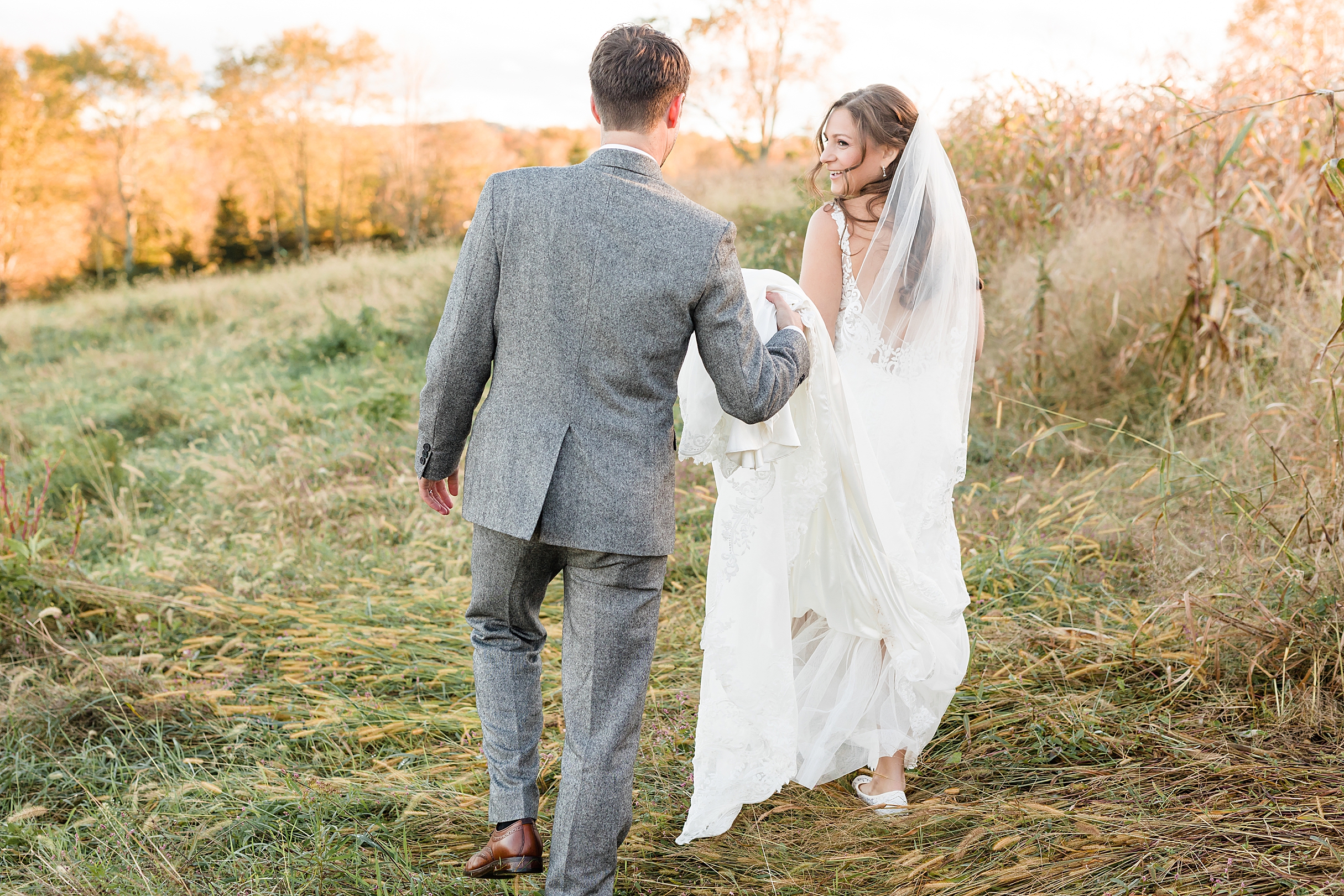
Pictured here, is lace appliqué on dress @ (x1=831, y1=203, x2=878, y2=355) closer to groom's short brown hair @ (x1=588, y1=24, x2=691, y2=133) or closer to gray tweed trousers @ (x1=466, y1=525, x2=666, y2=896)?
groom's short brown hair @ (x1=588, y1=24, x2=691, y2=133)

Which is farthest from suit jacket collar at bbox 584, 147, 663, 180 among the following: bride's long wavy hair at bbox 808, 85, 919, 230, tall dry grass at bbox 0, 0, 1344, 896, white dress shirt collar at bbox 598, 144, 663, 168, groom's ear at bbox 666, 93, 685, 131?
tall dry grass at bbox 0, 0, 1344, 896

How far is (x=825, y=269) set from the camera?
8.45 feet

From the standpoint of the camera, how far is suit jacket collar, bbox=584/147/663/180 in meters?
1.91

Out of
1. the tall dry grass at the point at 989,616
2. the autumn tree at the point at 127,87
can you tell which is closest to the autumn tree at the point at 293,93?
the autumn tree at the point at 127,87

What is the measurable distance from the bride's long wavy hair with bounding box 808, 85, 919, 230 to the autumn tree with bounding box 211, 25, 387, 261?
27055mm

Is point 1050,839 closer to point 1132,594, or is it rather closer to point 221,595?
point 1132,594

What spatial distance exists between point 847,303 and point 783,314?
1.38 ft

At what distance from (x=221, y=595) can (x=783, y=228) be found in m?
6.29

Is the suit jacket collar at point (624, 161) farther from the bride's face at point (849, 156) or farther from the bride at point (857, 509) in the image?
the bride's face at point (849, 156)

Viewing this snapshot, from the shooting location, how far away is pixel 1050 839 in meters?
2.31

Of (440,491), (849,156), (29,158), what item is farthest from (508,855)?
(29,158)

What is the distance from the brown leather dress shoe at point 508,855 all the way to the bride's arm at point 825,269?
1.54 m

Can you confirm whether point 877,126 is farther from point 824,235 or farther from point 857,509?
point 857,509

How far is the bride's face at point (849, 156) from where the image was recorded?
8.43ft
